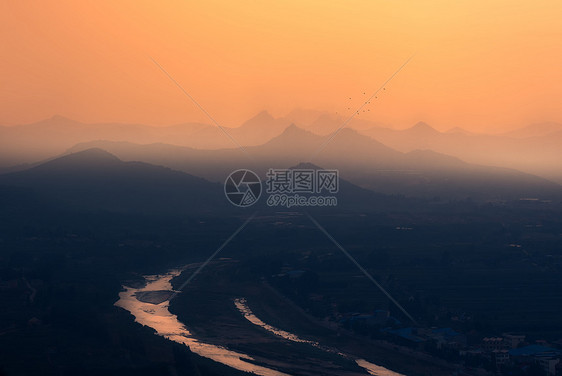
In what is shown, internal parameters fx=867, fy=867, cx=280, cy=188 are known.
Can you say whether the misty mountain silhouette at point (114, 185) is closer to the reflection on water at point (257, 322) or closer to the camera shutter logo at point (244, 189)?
the camera shutter logo at point (244, 189)

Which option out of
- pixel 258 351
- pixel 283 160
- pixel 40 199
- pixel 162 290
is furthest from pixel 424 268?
pixel 283 160

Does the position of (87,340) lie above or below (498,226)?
below

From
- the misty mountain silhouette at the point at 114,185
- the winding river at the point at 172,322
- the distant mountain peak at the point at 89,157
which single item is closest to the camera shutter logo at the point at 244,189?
the misty mountain silhouette at the point at 114,185

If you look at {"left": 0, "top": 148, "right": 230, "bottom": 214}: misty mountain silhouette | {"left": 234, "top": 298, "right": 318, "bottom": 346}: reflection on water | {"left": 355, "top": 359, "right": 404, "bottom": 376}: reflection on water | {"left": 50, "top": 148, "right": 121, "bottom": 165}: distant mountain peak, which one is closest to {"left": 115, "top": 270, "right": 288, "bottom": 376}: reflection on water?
{"left": 234, "top": 298, "right": 318, "bottom": 346}: reflection on water

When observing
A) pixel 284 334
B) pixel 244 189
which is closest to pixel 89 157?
pixel 244 189

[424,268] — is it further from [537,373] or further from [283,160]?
[283,160]

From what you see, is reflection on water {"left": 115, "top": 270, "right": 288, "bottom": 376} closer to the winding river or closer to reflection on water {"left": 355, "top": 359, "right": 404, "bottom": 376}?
the winding river
